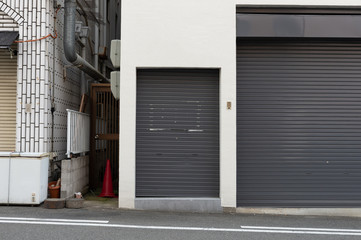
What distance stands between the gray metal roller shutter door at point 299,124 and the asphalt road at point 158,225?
0.79m

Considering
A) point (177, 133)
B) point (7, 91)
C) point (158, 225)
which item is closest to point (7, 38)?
point (7, 91)

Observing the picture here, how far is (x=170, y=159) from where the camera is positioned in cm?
834

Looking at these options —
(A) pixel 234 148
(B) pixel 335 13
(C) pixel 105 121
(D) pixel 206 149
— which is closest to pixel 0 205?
(C) pixel 105 121

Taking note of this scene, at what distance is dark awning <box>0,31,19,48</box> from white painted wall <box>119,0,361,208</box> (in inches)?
107

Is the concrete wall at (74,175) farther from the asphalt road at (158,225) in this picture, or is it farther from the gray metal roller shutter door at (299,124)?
the gray metal roller shutter door at (299,124)

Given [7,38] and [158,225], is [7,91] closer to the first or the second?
[7,38]

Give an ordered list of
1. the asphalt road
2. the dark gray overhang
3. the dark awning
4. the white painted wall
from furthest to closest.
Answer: the dark gray overhang, the dark awning, the white painted wall, the asphalt road

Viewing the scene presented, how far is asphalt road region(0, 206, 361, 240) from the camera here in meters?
5.71

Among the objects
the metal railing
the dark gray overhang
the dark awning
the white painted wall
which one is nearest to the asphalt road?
the white painted wall

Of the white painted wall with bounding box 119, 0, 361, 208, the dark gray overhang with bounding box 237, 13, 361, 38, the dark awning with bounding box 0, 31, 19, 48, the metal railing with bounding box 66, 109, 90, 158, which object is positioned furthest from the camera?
the metal railing with bounding box 66, 109, 90, 158

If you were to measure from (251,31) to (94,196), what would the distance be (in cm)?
598

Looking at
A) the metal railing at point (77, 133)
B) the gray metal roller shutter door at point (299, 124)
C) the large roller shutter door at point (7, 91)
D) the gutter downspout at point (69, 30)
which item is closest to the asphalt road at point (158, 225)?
the gray metal roller shutter door at point (299, 124)

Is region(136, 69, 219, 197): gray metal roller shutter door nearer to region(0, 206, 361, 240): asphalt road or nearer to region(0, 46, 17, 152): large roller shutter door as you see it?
region(0, 206, 361, 240): asphalt road

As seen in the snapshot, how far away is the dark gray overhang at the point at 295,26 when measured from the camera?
27.4 ft
